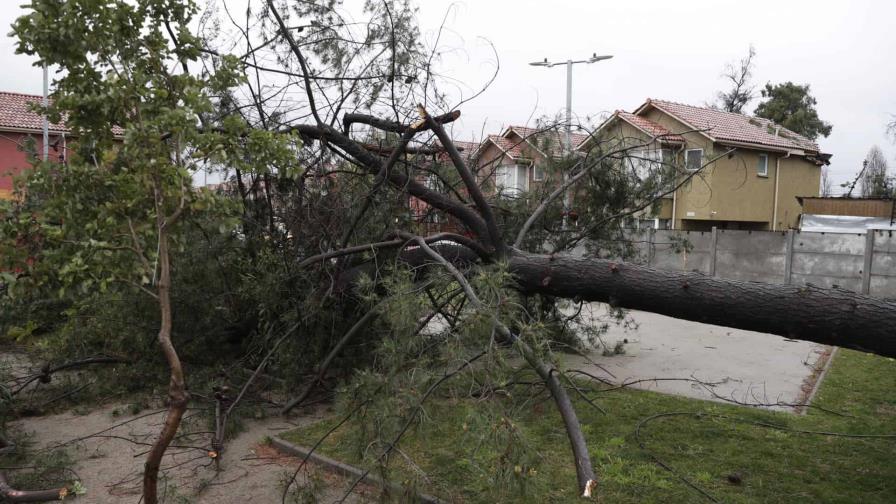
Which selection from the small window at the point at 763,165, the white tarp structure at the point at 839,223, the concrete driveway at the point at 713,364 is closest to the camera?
the concrete driveway at the point at 713,364

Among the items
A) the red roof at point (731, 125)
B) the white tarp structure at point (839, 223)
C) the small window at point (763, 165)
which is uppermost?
the red roof at point (731, 125)

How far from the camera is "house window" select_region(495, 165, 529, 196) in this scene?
7.30 m

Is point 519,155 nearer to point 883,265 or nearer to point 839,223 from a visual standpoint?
point 883,265

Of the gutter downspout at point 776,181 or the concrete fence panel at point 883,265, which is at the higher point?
the gutter downspout at point 776,181

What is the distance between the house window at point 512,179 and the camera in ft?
23.9

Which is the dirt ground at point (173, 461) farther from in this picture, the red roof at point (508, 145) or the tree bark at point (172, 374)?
the red roof at point (508, 145)

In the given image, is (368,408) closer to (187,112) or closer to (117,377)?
(187,112)

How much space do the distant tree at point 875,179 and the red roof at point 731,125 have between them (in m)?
13.6

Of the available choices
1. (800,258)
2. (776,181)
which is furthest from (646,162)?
(776,181)

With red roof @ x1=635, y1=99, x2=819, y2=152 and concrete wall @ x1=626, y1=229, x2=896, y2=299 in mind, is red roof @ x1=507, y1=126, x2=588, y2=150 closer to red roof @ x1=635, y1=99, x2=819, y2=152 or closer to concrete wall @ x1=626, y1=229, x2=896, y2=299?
concrete wall @ x1=626, y1=229, x2=896, y2=299

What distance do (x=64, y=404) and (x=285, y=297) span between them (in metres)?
2.67

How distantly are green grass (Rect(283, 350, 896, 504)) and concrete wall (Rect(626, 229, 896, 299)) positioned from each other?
26.9 ft

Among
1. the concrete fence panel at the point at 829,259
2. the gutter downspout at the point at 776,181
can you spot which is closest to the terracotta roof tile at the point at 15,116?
the concrete fence panel at the point at 829,259

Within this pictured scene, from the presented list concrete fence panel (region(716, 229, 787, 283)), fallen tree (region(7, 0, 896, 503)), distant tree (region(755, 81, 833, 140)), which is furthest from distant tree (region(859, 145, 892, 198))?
fallen tree (region(7, 0, 896, 503))
